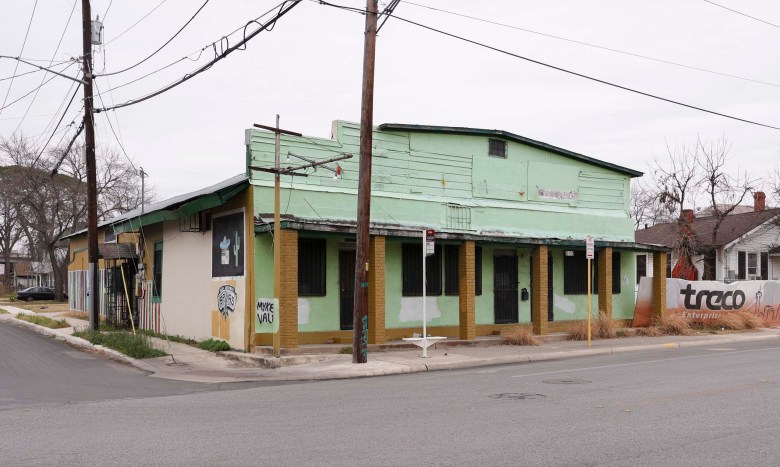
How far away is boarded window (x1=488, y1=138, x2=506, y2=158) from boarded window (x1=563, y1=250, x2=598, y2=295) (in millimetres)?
3970

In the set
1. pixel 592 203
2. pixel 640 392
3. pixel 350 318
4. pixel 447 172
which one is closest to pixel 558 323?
pixel 592 203

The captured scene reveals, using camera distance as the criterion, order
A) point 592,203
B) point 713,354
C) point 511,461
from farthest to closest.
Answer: point 592,203 < point 713,354 < point 511,461

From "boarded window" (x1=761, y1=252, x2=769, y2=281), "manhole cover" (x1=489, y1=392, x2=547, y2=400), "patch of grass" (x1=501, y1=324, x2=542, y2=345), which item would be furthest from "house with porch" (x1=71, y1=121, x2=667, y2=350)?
"boarded window" (x1=761, y1=252, x2=769, y2=281)

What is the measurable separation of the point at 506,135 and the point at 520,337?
6313 millimetres

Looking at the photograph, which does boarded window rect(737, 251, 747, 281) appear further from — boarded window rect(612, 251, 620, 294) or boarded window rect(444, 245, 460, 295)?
boarded window rect(444, 245, 460, 295)

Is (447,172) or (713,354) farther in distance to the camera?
(447,172)

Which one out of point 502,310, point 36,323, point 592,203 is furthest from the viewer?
point 36,323

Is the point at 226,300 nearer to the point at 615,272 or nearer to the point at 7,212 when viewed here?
the point at 615,272

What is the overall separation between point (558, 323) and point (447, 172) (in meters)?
6.14

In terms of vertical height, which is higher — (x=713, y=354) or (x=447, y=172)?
(x=447, y=172)

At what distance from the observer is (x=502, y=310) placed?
2225cm

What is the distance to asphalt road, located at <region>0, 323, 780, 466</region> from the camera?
736cm

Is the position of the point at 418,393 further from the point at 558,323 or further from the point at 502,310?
the point at 558,323

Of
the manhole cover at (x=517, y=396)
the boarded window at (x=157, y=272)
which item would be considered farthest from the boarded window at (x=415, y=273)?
the manhole cover at (x=517, y=396)
